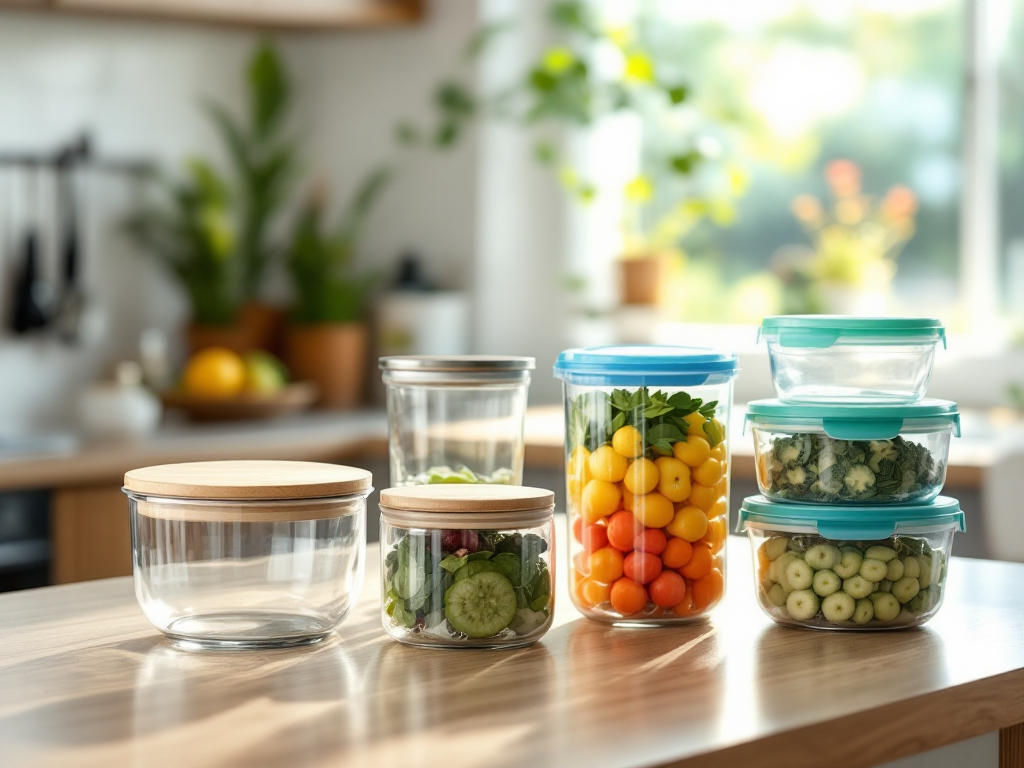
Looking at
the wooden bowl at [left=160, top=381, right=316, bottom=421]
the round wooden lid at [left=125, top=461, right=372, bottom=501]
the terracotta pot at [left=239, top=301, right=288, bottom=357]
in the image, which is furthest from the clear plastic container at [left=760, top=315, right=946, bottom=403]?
the terracotta pot at [left=239, top=301, right=288, bottom=357]

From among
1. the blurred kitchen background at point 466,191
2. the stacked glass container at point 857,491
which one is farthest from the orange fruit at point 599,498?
the blurred kitchen background at point 466,191

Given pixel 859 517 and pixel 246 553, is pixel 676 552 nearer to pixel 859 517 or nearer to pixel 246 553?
pixel 859 517

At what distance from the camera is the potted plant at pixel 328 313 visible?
3375 millimetres

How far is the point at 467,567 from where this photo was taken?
1015 mm

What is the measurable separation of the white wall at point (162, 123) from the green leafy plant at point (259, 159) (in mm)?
66

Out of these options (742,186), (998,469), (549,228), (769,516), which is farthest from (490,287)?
(769,516)

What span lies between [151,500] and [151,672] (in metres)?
0.13

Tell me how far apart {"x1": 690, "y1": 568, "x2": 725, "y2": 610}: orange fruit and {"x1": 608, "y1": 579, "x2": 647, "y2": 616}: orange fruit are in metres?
0.04

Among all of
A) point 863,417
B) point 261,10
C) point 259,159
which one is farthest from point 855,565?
point 259,159

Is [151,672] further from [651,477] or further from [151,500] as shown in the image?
[651,477]

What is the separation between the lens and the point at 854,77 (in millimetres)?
3211

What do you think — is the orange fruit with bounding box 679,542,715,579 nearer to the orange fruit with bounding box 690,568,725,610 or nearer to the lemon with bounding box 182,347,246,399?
the orange fruit with bounding box 690,568,725,610

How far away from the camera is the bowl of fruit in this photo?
3.01 metres

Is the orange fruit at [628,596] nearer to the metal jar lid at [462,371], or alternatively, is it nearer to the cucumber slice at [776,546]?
the cucumber slice at [776,546]
